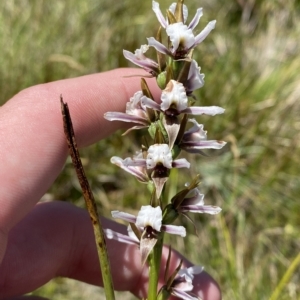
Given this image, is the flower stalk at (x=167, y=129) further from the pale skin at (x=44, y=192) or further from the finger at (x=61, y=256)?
the finger at (x=61, y=256)

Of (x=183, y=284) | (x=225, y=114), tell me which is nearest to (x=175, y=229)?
(x=183, y=284)

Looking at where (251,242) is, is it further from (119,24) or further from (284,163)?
(119,24)

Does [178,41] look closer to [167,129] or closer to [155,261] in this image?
[167,129]

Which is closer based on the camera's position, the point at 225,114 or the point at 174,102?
the point at 174,102

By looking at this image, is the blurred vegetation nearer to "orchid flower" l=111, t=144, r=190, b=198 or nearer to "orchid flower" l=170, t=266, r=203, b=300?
"orchid flower" l=170, t=266, r=203, b=300

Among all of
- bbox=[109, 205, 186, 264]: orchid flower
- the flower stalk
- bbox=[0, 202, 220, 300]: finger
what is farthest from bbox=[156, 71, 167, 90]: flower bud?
bbox=[0, 202, 220, 300]: finger

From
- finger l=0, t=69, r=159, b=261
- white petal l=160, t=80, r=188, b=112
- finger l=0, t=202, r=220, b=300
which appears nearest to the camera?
white petal l=160, t=80, r=188, b=112
